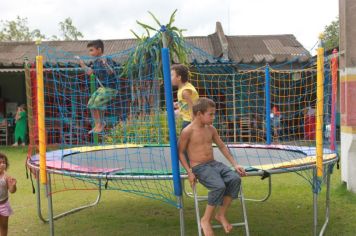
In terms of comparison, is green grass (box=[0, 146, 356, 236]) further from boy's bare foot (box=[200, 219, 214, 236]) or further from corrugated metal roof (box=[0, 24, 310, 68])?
corrugated metal roof (box=[0, 24, 310, 68])

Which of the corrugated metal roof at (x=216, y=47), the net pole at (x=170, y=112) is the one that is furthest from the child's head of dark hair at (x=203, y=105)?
the corrugated metal roof at (x=216, y=47)

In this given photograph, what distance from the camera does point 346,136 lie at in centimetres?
525

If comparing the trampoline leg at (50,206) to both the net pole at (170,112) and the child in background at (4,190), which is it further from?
the net pole at (170,112)

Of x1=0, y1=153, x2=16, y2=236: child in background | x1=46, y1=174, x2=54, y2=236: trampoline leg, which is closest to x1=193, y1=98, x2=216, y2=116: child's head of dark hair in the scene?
x1=46, y1=174, x2=54, y2=236: trampoline leg

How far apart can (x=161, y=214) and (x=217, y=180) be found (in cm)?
183

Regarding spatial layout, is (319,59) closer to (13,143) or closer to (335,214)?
(335,214)

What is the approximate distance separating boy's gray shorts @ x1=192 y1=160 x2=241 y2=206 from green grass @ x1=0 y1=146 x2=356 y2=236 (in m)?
1.06

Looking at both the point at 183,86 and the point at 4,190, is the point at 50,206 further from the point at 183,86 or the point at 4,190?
the point at 183,86

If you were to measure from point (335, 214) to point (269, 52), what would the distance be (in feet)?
31.6

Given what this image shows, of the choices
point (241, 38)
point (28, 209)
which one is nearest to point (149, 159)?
point (28, 209)

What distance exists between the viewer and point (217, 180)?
3033 millimetres

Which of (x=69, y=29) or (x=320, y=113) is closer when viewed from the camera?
(x=320, y=113)

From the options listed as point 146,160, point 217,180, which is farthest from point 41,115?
point 146,160

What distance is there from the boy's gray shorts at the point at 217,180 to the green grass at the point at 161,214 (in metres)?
1.06
